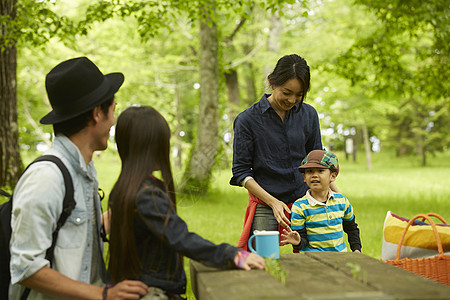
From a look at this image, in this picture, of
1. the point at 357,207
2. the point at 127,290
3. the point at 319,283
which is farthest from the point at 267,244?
the point at 357,207

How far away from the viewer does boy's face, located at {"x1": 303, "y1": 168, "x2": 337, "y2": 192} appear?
11.6 ft

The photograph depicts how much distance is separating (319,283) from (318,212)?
1.43 metres

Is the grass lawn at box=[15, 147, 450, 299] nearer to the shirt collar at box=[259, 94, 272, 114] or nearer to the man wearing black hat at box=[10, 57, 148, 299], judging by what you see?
the shirt collar at box=[259, 94, 272, 114]

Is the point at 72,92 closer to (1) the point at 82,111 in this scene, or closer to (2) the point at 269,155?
(1) the point at 82,111

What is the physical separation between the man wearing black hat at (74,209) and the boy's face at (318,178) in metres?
1.61

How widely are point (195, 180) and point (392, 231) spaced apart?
8150 mm

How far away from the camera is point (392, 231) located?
162 inches

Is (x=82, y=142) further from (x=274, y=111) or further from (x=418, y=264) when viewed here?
(x=418, y=264)

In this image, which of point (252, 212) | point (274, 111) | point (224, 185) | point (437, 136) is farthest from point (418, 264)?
point (437, 136)

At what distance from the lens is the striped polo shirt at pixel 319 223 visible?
3516mm

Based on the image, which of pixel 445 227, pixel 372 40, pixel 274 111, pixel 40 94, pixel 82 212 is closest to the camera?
pixel 82 212

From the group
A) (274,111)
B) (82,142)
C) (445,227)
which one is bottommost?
(445,227)

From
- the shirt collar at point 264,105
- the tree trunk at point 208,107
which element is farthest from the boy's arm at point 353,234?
the tree trunk at point 208,107

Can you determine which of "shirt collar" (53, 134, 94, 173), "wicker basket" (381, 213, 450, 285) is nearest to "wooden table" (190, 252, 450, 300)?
"shirt collar" (53, 134, 94, 173)
